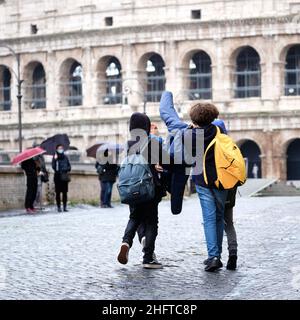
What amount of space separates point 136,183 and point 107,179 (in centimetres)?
1823

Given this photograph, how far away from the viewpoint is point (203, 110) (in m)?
11.6

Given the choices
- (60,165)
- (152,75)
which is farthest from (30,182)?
(152,75)

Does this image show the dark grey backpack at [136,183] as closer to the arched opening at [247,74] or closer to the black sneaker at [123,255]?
the black sneaker at [123,255]

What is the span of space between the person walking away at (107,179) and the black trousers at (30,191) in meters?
3.99

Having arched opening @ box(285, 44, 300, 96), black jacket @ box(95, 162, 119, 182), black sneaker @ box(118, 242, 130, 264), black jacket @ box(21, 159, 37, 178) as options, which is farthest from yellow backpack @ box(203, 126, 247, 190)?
arched opening @ box(285, 44, 300, 96)

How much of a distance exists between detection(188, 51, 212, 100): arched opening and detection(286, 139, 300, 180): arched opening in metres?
5.40

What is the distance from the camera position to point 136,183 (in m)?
11.8

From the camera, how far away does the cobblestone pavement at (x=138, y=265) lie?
10180 mm

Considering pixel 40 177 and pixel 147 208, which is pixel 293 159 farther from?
pixel 147 208

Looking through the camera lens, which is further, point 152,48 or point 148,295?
point 152,48

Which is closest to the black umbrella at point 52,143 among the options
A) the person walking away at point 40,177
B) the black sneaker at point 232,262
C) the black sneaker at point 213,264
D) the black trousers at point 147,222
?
the person walking away at point 40,177

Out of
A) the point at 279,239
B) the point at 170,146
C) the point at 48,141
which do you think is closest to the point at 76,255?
the point at 170,146

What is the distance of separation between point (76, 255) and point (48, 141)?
79.5 ft
